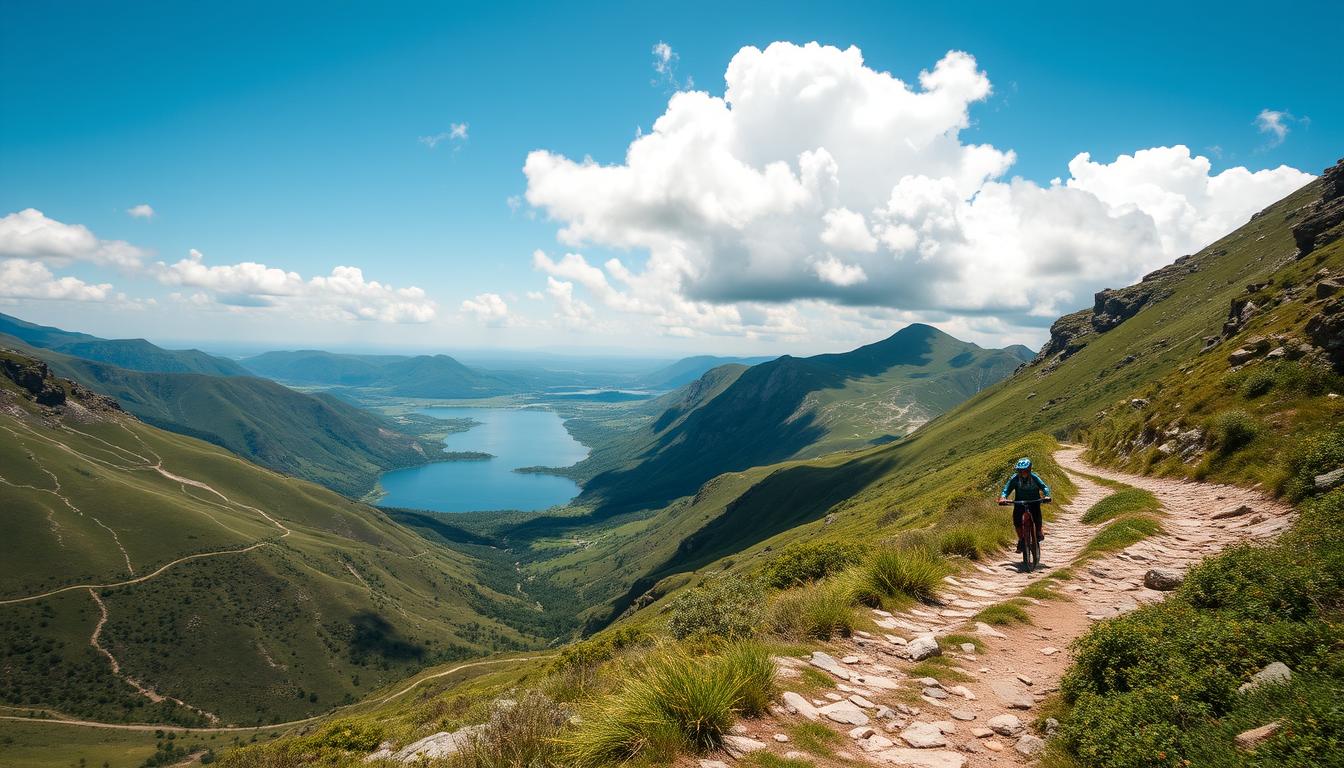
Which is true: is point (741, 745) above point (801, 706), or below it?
above

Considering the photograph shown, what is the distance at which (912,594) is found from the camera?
12.2m

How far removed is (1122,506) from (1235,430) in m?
7.66

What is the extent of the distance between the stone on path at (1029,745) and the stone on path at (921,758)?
750mm

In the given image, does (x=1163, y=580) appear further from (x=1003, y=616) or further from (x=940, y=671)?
(x=940, y=671)

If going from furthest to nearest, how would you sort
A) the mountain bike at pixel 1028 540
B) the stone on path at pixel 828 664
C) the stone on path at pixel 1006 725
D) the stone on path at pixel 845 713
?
the mountain bike at pixel 1028 540
the stone on path at pixel 828 664
the stone on path at pixel 845 713
the stone on path at pixel 1006 725

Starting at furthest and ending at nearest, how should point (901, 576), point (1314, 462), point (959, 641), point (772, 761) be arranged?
point (1314, 462)
point (901, 576)
point (959, 641)
point (772, 761)

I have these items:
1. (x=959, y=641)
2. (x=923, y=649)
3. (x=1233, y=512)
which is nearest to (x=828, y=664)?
(x=923, y=649)

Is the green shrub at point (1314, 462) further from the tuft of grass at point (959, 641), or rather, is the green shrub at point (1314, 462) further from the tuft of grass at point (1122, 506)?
the tuft of grass at point (959, 641)

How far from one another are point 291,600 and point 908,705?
254 metres

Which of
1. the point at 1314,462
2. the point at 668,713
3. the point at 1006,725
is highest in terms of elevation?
the point at 1314,462

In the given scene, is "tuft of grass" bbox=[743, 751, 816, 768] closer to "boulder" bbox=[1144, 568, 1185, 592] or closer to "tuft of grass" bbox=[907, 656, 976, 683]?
"tuft of grass" bbox=[907, 656, 976, 683]

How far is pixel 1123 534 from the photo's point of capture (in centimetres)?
1507

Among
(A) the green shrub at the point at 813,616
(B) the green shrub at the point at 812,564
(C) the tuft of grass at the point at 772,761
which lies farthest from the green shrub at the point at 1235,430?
(C) the tuft of grass at the point at 772,761

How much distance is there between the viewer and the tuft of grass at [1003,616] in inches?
416
